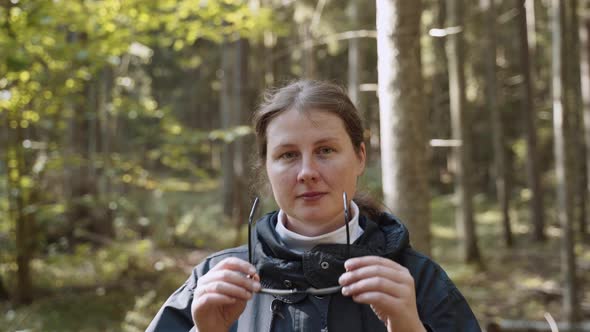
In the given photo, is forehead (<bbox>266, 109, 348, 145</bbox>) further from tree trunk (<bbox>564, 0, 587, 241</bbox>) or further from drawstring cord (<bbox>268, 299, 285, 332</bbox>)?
tree trunk (<bbox>564, 0, 587, 241</bbox>)

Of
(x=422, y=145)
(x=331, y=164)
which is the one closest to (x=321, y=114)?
(x=331, y=164)

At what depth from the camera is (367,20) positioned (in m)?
17.9

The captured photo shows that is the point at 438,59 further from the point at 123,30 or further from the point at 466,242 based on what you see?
the point at 123,30

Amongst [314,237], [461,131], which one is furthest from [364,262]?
[461,131]

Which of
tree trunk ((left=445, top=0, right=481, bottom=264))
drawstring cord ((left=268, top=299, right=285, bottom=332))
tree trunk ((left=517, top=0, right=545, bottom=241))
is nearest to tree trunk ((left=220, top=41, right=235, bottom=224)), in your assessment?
tree trunk ((left=445, top=0, right=481, bottom=264))

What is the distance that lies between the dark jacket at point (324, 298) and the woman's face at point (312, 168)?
137 millimetres

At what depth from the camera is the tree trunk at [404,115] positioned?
13.6 feet

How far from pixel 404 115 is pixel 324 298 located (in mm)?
2596

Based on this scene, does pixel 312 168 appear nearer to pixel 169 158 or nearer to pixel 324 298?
pixel 324 298

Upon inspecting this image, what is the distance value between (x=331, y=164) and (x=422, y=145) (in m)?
2.49

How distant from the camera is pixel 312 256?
1916 mm

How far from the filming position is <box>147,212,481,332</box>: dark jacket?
1.91 m

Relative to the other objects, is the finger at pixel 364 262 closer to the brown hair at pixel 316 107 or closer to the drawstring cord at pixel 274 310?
the drawstring cord at pixel 274 310

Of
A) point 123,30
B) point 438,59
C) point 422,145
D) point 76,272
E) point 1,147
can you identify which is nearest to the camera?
point 422,145
